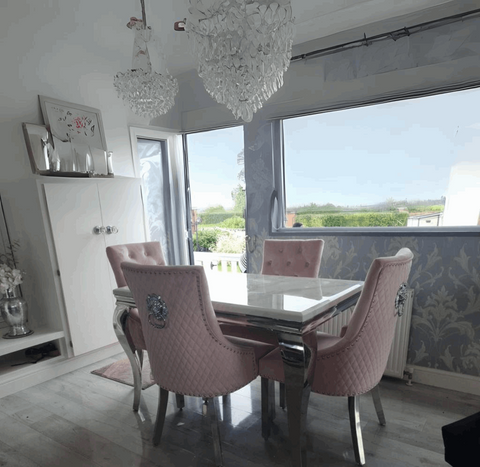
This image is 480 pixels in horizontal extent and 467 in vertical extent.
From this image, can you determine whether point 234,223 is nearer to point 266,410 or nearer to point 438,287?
point 438,287

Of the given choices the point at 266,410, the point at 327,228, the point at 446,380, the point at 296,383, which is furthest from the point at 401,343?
the point at 296,383

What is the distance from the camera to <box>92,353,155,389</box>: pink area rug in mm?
2410

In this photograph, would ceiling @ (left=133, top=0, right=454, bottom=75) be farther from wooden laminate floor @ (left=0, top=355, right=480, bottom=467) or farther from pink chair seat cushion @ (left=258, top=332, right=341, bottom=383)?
wooden laminate floor @ (left=0, top=355, right=480, bottom=467)

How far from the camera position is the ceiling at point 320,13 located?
7.15 feet

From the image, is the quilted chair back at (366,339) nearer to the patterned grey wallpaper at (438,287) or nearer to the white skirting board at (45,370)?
the patterned grey wallpaper at (438,287)

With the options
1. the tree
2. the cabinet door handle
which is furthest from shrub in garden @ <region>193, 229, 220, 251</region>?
the cabinet door handle

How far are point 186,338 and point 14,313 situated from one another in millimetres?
1706

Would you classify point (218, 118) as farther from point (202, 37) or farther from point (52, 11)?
point (202, 37)

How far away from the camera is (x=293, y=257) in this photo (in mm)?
2402

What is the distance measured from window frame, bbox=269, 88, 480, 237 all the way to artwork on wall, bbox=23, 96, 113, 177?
1455 millimetres

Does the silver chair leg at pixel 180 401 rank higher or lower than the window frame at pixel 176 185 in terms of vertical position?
lower

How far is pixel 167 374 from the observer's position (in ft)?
5.02

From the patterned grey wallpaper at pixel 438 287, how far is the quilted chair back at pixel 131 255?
1.35 meters

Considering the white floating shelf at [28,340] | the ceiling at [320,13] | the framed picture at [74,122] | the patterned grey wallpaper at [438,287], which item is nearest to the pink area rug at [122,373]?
the white floating shelf at [28,340]
